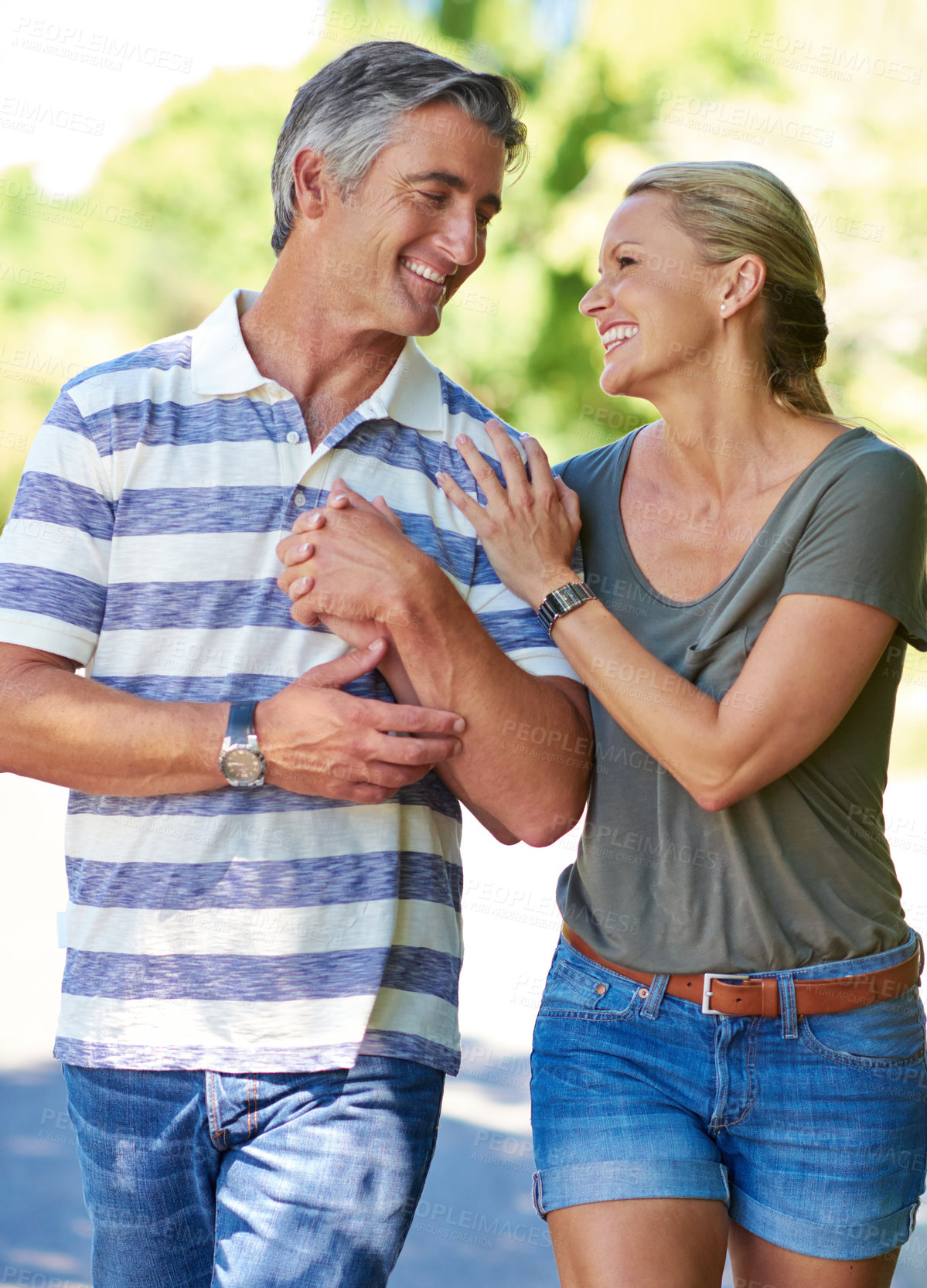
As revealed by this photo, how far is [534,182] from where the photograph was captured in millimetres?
12906

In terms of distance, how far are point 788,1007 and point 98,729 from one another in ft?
3.38

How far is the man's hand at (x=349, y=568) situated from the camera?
1806 mm

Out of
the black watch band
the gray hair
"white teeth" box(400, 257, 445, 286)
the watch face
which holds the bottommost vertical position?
the watch face

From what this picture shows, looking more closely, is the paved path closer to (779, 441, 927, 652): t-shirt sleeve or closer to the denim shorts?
the denim shorts

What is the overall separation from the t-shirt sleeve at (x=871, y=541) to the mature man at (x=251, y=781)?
410mm

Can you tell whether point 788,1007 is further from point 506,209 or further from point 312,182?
point 506,209

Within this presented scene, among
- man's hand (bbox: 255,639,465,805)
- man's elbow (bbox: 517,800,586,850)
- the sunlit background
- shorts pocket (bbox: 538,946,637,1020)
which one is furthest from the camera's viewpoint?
the sunlit background

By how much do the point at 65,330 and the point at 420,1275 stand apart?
10842mm

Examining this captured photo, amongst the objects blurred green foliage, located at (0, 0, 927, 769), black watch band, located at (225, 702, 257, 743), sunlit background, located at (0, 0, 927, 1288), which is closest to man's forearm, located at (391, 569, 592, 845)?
black watch band, located at (225, 702, 257, 743)

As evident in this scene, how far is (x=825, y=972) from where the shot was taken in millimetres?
1986

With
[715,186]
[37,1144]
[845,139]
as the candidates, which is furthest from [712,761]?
[845,139]

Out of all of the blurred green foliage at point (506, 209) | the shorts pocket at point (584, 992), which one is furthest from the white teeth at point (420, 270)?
the blurred green foliage at point (506, 209)

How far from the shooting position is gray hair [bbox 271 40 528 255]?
1.98m

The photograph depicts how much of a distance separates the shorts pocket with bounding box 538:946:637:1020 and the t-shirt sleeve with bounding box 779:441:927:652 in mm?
627
